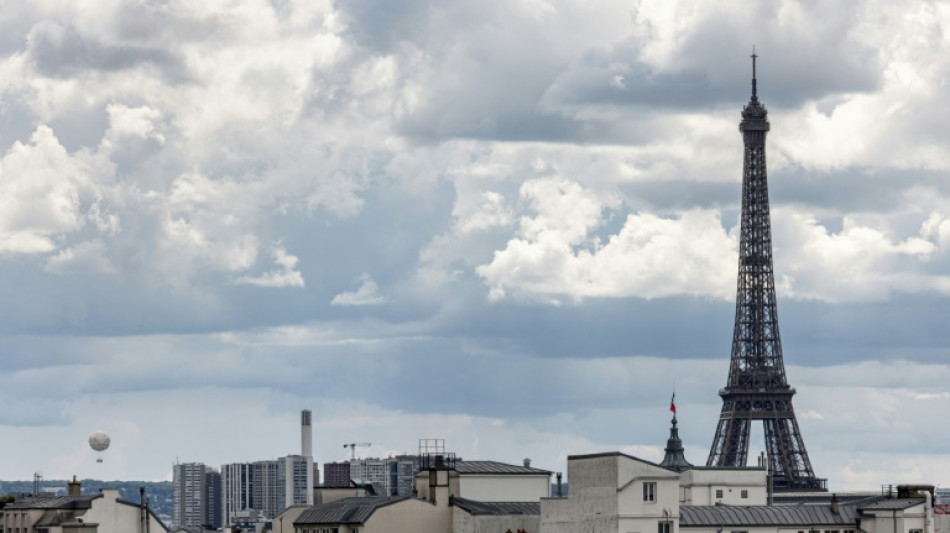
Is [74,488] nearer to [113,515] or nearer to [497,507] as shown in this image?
[113,515]

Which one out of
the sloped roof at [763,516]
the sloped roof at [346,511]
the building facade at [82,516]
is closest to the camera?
the sloped roof at [346,511]

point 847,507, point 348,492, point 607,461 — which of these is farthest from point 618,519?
point 348,492

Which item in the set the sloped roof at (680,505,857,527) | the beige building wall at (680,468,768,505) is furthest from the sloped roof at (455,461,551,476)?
the beige building wall at (680,468,768,505)

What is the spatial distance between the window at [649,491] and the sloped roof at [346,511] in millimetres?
15840

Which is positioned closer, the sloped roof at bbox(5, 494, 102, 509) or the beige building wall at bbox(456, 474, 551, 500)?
the sloped roof at bbox(5, 494, 102, 509)

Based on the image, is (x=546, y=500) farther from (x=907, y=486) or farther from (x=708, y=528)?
(x=907, y=486)

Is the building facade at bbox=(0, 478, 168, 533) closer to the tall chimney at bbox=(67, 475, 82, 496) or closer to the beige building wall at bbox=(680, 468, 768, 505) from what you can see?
the tall chimney at bbox=(67, 475, 82, 496)

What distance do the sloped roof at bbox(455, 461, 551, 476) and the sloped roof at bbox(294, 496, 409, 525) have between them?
7.29 meters

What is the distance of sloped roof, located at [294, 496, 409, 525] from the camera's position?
476ft

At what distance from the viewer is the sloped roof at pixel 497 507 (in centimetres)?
14550

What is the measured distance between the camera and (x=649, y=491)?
453ft

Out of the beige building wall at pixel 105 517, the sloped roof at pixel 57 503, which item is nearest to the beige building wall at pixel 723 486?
the beige building wall at pixel 105 517

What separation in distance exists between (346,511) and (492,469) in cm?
1380

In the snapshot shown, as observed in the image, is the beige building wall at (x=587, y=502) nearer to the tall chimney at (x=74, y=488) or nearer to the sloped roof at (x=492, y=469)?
the sloped roof at (x=492, y=469)
